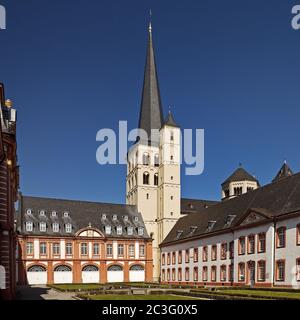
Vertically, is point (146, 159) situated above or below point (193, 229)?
above

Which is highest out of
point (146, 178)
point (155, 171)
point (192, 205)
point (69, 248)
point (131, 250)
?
point (155, 171)

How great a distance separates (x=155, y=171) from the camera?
302 feet

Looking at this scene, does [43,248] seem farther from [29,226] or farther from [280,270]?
[280,270]

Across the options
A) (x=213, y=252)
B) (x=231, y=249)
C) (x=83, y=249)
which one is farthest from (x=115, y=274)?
(x=231, y=249)

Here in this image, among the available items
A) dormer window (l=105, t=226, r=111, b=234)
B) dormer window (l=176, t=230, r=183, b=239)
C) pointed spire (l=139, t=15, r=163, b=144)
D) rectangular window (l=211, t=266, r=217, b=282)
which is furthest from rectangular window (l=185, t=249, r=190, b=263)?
pointed spire (l=139, t=15, r=163, b=144)

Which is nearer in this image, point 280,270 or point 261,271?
point 280,270

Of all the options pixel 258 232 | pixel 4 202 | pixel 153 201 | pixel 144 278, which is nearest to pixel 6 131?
pixel 4 202

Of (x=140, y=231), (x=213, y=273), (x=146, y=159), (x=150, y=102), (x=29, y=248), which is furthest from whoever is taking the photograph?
(x=150, y=102)

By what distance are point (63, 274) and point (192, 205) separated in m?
34.6

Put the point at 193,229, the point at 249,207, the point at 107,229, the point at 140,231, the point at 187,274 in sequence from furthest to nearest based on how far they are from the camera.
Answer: the point at 140,231, the point at 107,229, the point at 193,229, the point at 187,274, the point at 249,207

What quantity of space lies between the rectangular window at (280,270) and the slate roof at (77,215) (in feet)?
128

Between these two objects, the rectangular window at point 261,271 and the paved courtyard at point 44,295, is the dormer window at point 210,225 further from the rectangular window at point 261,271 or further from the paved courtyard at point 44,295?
the paved courtyard at point 44,295
